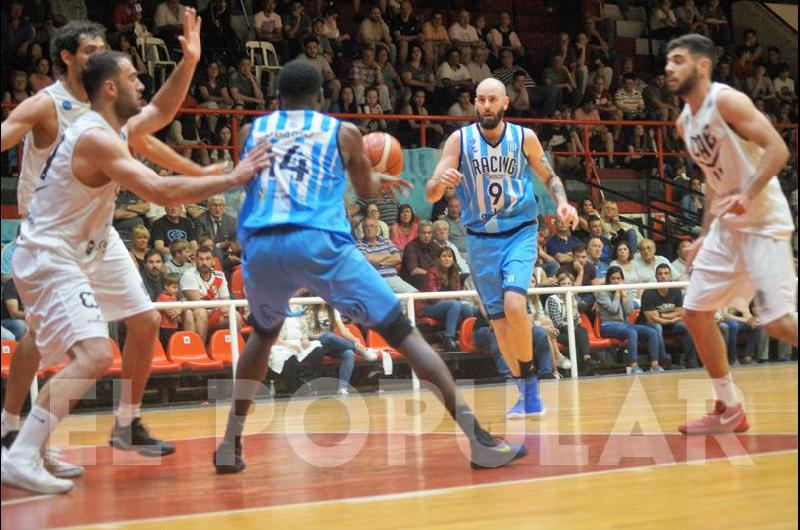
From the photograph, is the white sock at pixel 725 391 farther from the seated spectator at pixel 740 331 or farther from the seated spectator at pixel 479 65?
the seated spectator at pixel 479 65

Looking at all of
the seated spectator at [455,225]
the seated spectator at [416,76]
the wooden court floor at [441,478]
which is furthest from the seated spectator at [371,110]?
the wooden court floor at [441,478]

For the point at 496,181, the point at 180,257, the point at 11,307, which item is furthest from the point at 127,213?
the point at 496,181

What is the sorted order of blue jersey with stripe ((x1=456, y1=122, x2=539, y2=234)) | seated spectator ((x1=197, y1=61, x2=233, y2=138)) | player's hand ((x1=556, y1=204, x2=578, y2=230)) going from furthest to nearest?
1. seated spectator ((x1=197, y1=61, x2=233, y2=138))
2. blue jersey with stripe ((x1=456, y1=122, x2=539, y2=234))
3. player's hand ((x1=556, y1=204, x2=578, y2=230))

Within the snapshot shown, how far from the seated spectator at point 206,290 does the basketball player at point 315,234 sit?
5.90m

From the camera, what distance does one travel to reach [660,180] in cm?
1652

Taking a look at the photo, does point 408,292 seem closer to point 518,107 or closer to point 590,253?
point 590,253

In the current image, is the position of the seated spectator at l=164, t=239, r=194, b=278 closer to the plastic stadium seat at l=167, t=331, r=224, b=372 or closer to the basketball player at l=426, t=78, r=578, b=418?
the plastic stadium seat at l=167, t=331, r=224, b=372

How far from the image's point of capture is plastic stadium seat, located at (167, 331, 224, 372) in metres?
10.8

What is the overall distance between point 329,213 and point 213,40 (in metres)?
11.5

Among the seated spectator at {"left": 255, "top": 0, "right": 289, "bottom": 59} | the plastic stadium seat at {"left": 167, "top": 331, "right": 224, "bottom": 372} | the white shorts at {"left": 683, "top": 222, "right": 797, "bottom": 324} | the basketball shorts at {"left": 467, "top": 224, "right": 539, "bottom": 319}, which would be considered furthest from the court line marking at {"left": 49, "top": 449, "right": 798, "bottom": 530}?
the seated spectator at {"left": 255, "top": 0, "right": 289, "bottom": 59}

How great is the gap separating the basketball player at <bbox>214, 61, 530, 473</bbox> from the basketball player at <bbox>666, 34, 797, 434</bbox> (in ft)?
5.20

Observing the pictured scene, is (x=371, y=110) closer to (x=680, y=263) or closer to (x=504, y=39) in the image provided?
(x=504, y=39)

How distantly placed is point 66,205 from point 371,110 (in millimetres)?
10284

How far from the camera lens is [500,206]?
25.7 feet
